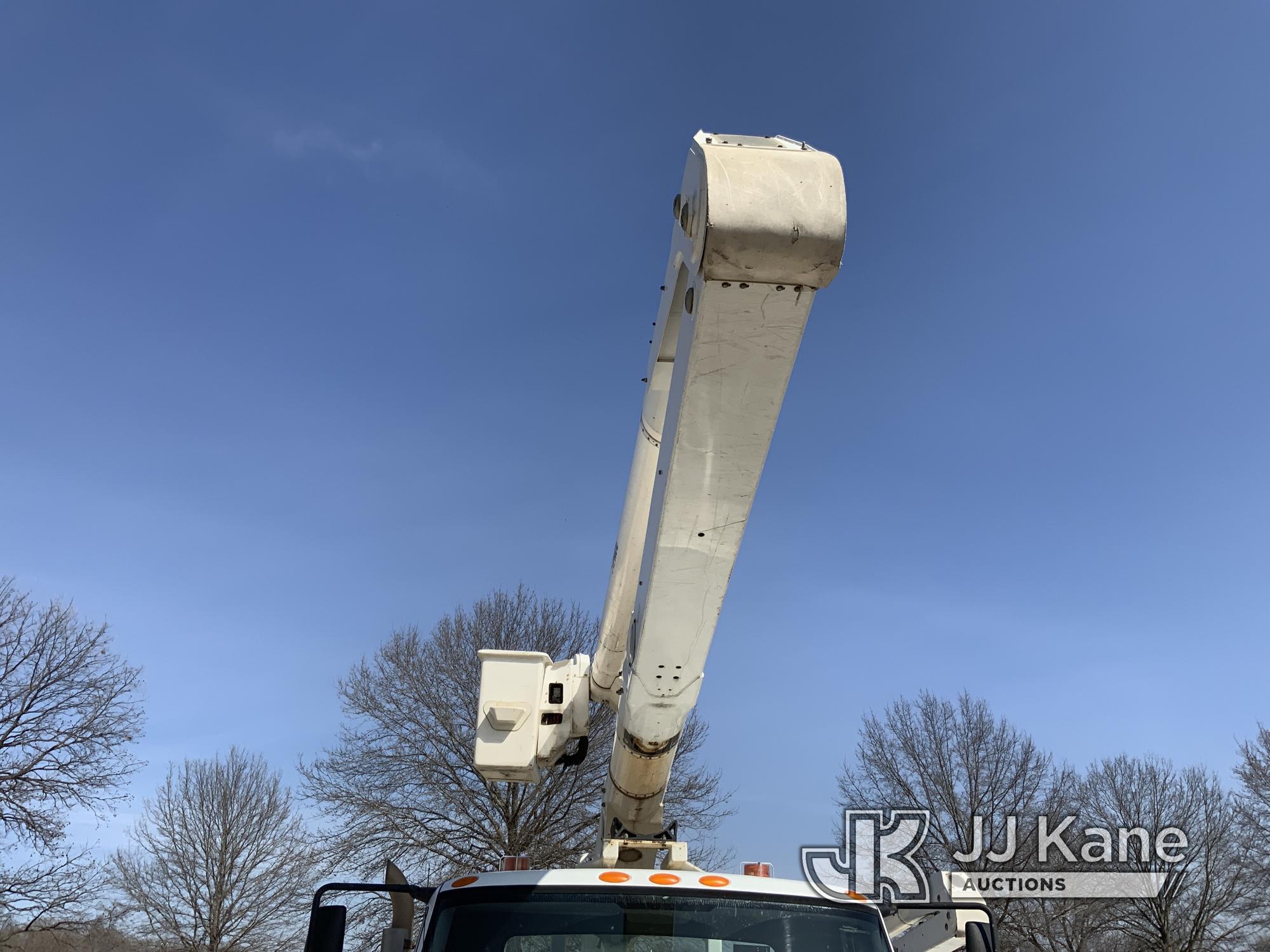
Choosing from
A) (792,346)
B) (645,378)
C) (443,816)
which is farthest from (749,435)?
(443,816)

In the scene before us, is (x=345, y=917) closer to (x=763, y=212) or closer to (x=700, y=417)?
(x=700, y=417)

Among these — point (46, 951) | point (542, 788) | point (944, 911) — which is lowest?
point (46, 951)

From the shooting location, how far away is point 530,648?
920 inches

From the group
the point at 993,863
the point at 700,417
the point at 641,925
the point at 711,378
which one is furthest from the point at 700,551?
the point at 993,863

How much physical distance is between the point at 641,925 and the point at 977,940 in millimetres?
1428

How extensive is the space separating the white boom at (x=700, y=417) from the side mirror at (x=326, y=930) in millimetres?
1693

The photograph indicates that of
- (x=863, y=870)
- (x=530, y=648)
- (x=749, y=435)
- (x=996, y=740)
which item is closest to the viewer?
(x=749, y=435)

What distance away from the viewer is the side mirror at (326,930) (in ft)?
13.1

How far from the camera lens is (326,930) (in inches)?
158

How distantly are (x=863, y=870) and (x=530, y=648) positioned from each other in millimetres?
17601

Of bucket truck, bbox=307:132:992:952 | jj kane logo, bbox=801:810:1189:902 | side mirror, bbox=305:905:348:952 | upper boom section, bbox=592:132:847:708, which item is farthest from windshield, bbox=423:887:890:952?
upper boom section, bbox=592:132:847:708

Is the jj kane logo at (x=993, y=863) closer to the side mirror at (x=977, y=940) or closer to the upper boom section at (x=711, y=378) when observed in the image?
the side mirror at (x=977, y=940)

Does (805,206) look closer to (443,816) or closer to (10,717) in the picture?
(443,816)

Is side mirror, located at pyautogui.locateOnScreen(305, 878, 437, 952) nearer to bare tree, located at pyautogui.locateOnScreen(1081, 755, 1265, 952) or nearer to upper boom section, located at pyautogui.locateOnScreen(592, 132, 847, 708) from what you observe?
upper boom section, located at pyautogui.locateOnScreen(592, 132, 847, 708)
